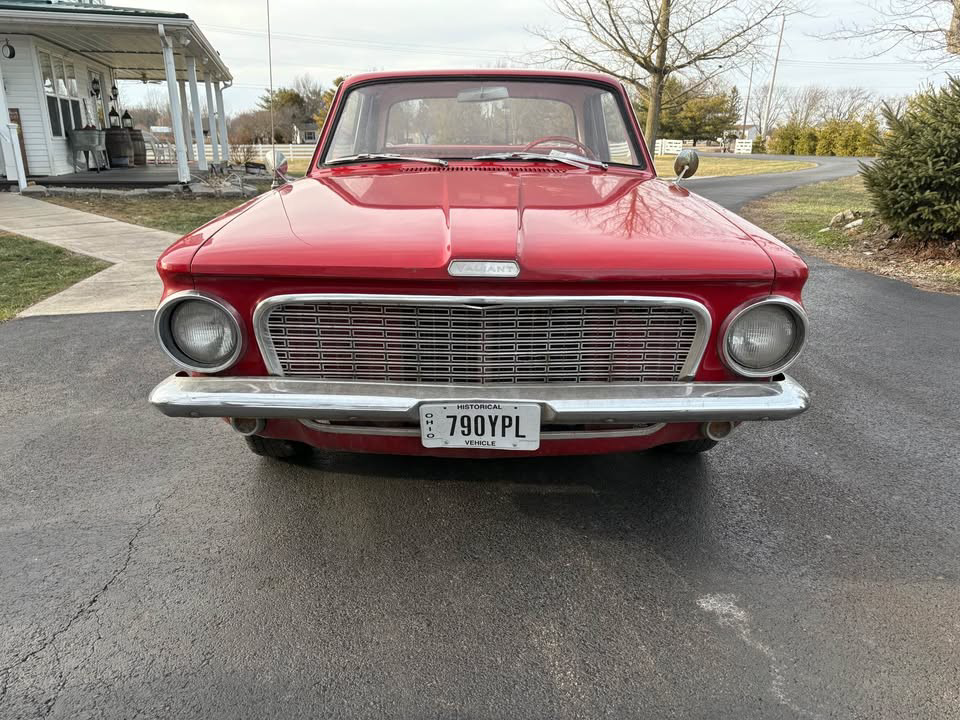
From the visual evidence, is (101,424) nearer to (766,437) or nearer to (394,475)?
(394,475)

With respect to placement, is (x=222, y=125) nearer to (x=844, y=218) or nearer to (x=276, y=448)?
(x=844, y=218)

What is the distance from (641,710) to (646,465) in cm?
133

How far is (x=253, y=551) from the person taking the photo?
229cm

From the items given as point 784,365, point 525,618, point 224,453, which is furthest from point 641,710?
point 224,453

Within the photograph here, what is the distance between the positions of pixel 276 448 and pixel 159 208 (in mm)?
9625

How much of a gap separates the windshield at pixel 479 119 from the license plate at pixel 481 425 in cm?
185

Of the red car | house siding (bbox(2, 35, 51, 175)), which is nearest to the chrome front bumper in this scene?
the red car

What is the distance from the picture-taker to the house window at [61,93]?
13695 mm

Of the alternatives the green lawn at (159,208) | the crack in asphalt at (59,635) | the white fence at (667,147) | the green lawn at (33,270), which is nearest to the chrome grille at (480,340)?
the crack in asphalt at (59,635)

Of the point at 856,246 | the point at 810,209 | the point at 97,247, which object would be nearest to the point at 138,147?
the point at 97,247

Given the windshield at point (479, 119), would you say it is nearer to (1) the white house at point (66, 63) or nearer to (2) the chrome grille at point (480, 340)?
(2) the chrome grille at point (480, 340)

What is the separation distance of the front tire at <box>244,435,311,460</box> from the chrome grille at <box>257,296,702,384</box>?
2.13 ft

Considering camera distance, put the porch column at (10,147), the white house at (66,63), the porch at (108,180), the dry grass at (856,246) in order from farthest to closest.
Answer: the porch at (108,180), the white house at (66,63), the porch column at (10,147), the dry grass at (856,246)

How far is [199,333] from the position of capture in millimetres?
2082
